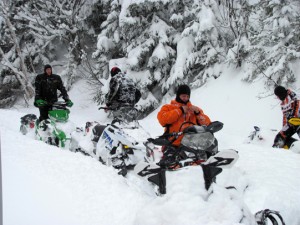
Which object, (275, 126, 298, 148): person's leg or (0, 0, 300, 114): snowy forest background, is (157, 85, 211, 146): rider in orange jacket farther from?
(0, 0, 300, 114): snowy forest background

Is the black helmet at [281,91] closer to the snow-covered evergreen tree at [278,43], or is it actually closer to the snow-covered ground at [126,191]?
the snow-covered ground at [126,191]

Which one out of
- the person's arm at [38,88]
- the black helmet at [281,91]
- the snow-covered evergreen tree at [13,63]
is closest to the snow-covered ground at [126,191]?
the black helmet at [281,91]

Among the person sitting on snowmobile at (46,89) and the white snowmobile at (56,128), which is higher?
the person sitting on snowmobile at (46,89)

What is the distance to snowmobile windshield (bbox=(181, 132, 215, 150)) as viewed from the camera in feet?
10.4

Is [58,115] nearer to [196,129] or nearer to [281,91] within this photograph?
[281,91]

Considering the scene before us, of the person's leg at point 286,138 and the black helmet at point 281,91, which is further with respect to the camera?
the person's leg at point 286,138

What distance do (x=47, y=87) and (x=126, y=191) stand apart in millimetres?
4545

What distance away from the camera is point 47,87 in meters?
7.90

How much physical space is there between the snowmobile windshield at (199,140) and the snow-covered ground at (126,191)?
0.59 m

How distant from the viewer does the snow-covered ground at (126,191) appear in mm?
2303

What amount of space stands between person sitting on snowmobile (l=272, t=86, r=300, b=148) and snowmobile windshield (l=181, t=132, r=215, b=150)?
13.2 feet

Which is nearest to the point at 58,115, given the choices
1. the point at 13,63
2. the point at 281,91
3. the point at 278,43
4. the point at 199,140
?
the point at 281,91

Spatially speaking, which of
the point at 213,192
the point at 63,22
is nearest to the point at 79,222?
the point at 213,192

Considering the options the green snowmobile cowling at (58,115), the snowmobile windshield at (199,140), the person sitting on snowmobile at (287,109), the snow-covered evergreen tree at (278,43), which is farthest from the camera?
the snow-covered evergreen tree at (278,43)
